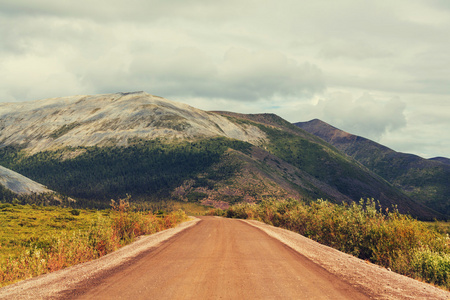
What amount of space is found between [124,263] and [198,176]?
128 metres

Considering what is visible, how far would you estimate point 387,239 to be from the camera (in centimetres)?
1462

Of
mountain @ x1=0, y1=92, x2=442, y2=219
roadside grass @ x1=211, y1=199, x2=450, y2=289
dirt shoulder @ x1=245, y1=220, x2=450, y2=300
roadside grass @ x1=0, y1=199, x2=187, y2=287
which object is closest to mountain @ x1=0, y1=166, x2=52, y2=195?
mountain @ x1=0, y1=92, x2=442, y2=219

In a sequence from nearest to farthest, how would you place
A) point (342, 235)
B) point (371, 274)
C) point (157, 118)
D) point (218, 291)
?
point (218, 291), point (371, 274), point (342, 235), point (157, 118)

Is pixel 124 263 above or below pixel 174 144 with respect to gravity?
below

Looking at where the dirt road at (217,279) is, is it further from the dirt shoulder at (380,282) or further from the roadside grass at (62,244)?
the roadside grass at (62,244)

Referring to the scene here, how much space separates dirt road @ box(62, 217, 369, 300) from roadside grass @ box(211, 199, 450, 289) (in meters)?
4.04

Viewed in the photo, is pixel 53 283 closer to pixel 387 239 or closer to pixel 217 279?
pixel 217 279

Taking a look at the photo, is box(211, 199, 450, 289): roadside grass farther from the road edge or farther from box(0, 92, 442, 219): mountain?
box(0, 92, 442, 219): mountain

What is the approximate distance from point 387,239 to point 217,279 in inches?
395

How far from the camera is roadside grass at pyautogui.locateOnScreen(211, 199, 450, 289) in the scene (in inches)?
434

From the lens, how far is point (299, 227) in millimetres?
26797

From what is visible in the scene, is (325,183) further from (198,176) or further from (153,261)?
(153,261)

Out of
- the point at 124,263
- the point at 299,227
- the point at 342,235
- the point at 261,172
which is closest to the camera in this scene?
the point at 124,263

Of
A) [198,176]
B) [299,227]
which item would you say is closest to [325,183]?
[198,176]
